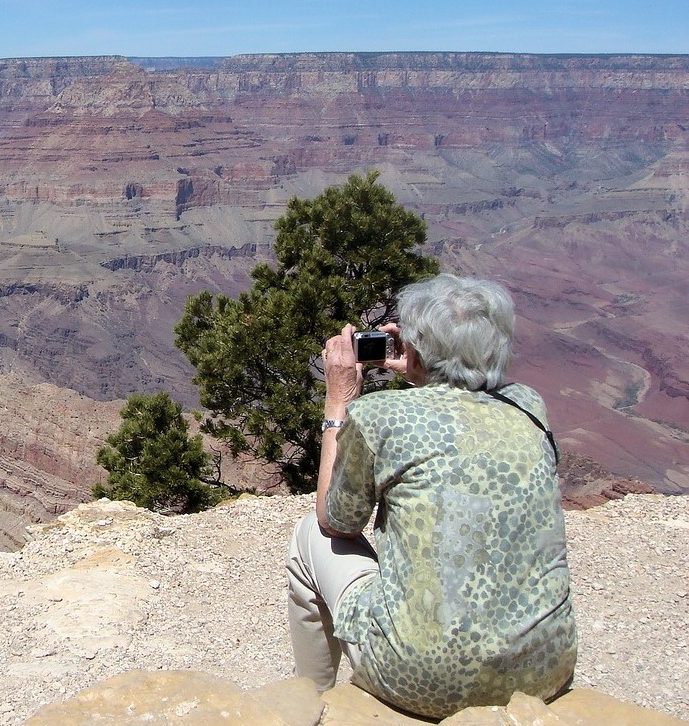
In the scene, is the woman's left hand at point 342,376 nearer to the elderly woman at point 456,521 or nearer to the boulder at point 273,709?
the elderly woman at point 456,521

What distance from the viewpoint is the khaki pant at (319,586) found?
144 inches

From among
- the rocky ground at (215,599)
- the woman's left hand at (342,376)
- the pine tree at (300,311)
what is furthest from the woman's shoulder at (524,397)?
the pine tree at (300,311)

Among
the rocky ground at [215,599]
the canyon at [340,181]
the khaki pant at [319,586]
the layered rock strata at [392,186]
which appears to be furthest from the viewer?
the layered rock strata at [392,186]

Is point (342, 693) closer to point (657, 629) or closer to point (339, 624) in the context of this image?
point (339, 624)

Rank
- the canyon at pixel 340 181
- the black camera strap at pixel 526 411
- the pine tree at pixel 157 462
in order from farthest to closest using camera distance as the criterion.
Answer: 1. the canyon at pixel 340 181
2. the pine tree at pixel 157 462
3. the black camera strap at pixel 526 411

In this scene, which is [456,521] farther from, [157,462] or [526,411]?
[157,462]

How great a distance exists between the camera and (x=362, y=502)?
347 centimetres

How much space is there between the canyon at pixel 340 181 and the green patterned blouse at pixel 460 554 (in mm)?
12976

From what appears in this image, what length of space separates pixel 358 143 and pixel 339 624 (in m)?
169

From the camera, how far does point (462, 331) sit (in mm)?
3342

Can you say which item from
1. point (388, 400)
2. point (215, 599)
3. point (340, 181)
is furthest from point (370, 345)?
point (340, 181)

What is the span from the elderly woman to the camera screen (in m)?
0.37

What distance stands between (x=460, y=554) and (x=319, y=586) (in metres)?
0.86

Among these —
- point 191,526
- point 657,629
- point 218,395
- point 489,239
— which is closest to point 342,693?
point 657,629
